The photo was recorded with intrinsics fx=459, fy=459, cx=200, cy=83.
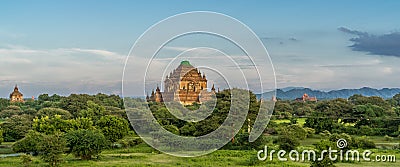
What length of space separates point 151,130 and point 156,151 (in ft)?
6.19

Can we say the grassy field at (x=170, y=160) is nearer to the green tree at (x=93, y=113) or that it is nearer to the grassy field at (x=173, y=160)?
the grassy field at (x=173, y=160)

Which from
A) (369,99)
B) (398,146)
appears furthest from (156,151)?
(369,99)

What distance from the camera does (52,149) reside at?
22.8 m

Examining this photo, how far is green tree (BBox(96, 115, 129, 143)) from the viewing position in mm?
30344

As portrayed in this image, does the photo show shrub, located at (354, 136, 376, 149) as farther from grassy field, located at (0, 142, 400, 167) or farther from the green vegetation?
grassy field, located at (0, 142, 400, 167)

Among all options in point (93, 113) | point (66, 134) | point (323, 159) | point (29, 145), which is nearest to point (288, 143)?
point (323, 159)

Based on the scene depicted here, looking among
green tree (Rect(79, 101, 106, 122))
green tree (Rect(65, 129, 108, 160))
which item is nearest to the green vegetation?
green tree (Rect(65, 129, 108, 160))

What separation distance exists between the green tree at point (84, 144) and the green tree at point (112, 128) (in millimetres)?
4540

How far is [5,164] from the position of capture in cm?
2398

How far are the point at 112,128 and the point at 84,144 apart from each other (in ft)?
18.1

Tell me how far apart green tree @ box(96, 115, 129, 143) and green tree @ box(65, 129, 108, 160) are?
454cm

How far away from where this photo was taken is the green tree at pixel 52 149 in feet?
74.6

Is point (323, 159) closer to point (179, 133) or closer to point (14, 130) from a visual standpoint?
point (179, 133)

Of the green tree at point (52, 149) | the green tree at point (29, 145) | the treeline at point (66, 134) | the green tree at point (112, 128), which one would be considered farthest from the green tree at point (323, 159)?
the green tree at point (29, 145)
